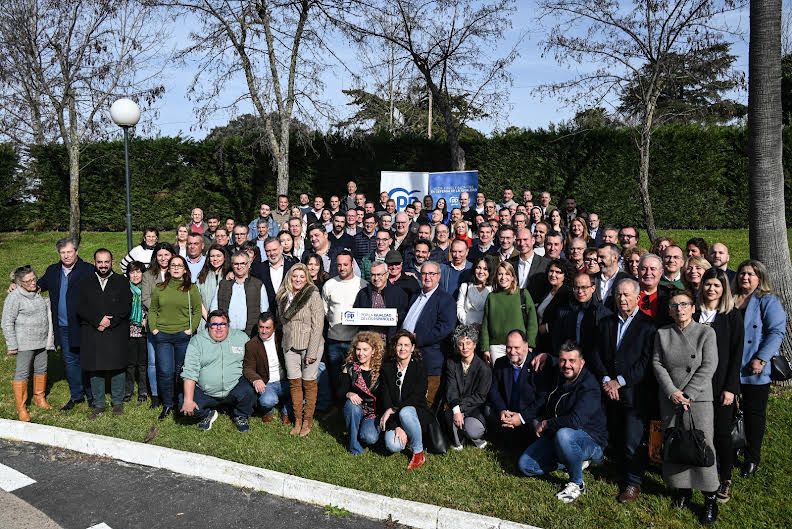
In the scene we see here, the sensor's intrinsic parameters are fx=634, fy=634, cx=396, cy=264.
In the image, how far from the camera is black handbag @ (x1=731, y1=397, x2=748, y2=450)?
16.7 feet

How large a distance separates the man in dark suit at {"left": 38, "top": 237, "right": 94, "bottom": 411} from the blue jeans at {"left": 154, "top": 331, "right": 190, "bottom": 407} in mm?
1058

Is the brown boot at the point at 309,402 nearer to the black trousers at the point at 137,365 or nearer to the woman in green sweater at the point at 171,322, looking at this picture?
the woman in green sweater at the point at 171,322

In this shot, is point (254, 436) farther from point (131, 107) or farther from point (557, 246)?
point (131, 107)

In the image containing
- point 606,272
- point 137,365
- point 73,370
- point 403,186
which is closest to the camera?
point 606,272

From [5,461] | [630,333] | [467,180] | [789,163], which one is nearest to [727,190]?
[789,163]

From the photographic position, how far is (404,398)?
19.9 feet

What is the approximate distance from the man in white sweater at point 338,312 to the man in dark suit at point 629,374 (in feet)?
8.92

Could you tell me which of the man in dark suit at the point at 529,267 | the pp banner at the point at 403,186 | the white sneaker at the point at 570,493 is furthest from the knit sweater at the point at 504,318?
the pp banner at the point at 403,186

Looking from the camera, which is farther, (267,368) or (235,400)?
(267,368)

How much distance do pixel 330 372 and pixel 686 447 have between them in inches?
151

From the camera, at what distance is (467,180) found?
47.0 feet

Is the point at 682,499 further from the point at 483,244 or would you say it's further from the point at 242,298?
the point at 242,298

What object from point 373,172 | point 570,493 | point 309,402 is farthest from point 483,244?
point 373,172

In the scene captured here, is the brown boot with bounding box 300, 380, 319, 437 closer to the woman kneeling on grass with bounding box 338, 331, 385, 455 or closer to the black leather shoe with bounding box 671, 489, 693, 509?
the woman kneeling on grass with bounding box 338, 331, 385, 455
